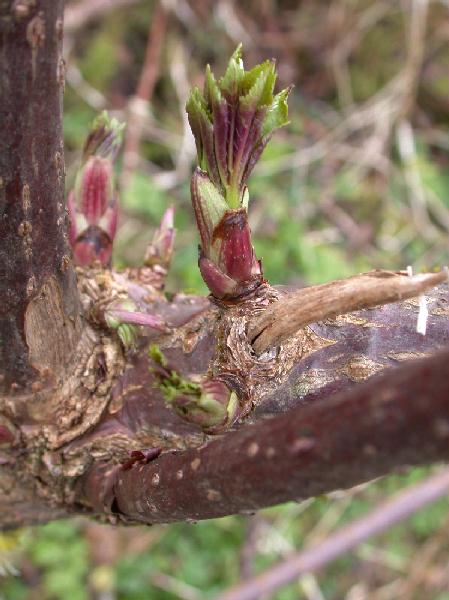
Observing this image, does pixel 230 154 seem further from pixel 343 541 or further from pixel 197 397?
pixel 343 541

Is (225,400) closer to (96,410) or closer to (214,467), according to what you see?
(214,467)

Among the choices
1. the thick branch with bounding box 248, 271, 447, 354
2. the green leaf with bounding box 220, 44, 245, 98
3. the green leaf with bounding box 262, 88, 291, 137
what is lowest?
the thick branch with bounding box 248, 271, 447, 354

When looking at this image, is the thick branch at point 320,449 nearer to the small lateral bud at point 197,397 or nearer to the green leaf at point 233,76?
the small lateral bud at point 197,397

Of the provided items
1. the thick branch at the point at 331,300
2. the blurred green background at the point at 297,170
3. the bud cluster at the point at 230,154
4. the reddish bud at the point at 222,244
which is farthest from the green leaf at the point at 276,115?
the blurred green background at the point at 297,170

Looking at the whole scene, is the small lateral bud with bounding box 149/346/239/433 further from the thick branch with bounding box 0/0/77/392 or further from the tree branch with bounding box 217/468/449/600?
the tree branch with bounding box 217/468/449/600

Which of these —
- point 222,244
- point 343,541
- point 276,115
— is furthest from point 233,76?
point 343,541

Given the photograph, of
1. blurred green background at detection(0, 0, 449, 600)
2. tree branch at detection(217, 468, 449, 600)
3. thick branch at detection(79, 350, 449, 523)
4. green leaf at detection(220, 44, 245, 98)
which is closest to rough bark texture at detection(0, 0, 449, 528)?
thick branch at detection(79, 350, 449, 523)
